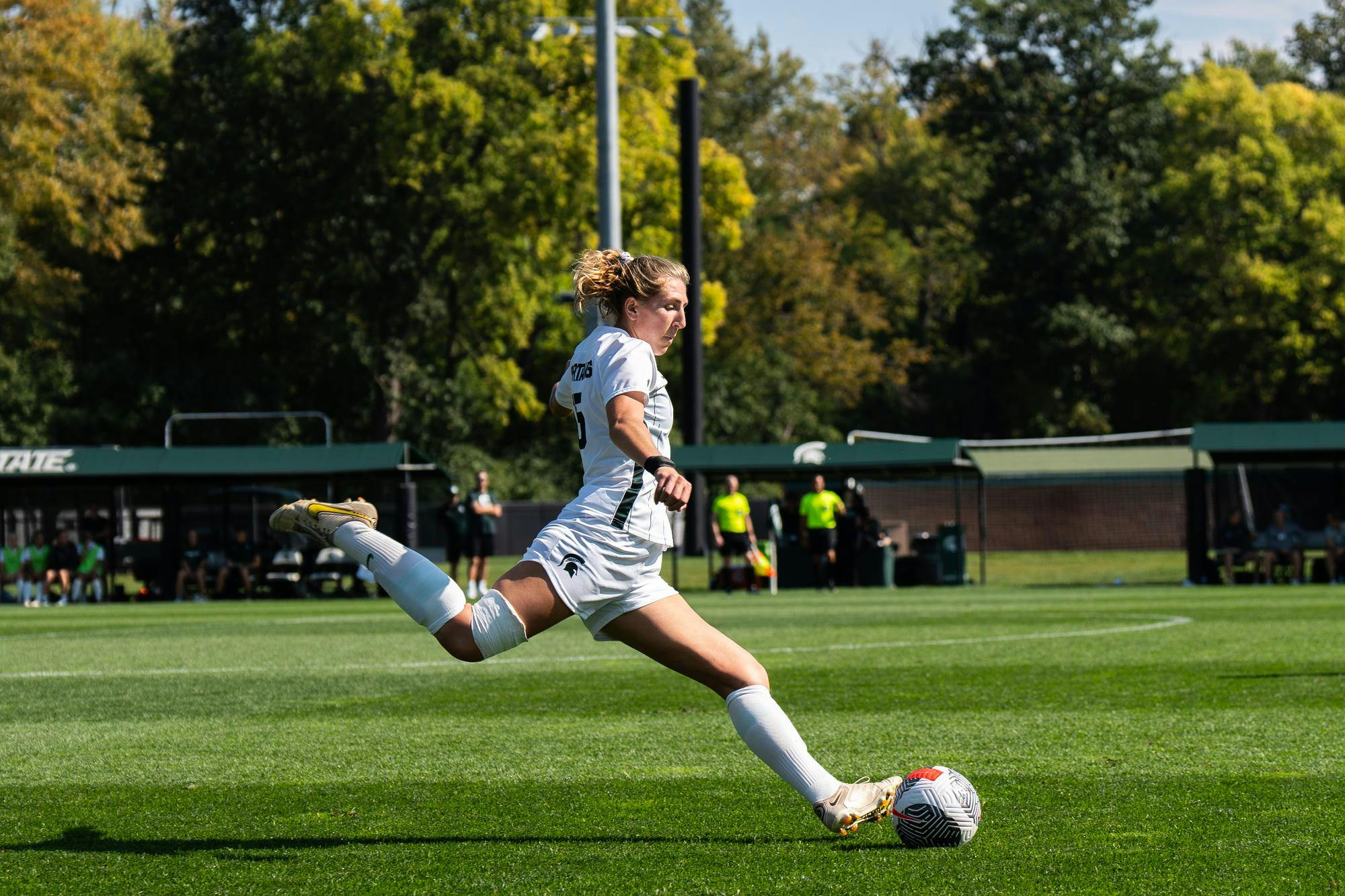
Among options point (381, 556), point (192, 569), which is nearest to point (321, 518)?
point (381, 556)

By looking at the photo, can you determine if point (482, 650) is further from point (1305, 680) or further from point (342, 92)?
point (342, 92)

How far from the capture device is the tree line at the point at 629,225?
137 ft

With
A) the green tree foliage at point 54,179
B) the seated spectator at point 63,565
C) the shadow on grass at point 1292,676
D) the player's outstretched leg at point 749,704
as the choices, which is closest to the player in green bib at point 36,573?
the seated spectator at point 63,565

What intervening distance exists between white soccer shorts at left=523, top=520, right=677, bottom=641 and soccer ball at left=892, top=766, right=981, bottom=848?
1059 millimetres

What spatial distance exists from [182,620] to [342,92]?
25.7 meters

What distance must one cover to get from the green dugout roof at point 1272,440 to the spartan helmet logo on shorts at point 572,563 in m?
22.9

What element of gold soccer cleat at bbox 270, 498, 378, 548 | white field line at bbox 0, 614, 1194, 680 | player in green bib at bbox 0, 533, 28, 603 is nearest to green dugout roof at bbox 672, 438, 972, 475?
player in green bib at bbox 0, 533, 28, 603

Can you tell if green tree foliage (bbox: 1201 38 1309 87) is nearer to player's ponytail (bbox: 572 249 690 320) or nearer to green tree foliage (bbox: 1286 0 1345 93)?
green tree foliage (bbox: 1286 0 1345 93)

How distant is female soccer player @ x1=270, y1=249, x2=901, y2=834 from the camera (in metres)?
5.03

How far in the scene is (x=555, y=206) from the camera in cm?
4119

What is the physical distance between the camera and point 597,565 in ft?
16.5

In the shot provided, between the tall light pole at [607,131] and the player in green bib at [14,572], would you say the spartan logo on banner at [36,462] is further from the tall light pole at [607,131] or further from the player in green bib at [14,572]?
the tall light pole at [607,131]

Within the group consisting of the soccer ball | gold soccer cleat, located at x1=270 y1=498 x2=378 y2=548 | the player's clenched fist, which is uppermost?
the player's clenched fist

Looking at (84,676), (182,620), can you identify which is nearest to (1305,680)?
(84,676)
